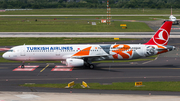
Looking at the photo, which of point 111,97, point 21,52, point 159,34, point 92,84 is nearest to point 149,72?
point 159,34

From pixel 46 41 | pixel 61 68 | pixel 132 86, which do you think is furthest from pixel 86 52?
pixel 46 41

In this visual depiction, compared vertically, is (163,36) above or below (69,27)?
above

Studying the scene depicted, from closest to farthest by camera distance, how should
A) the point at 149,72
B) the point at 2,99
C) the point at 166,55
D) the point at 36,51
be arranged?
the point at 2,99, the point at 149,72, the point at 36,51, the point at 166,55

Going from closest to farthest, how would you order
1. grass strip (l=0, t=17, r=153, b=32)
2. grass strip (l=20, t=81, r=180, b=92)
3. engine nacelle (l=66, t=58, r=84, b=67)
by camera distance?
grass strip (l=20, t=81, r=180, b=92) → engine nacelle (l=66, t=58, r=84, b=67) → grass strip (l=0, t=17, r=153, b=32)

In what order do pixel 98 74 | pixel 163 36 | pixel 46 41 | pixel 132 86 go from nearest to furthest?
pixel 132 86 < pixel 98 74 < pixel 163 36 < pixel 46 41

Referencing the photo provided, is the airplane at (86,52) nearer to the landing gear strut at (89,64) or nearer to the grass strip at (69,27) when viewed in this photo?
the landing gear strut at (89,64)

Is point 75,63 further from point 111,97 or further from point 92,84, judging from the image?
point 111,97

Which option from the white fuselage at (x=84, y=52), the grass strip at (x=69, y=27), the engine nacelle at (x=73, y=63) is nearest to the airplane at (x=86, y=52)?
the white fuselage at (x=84, y=52)

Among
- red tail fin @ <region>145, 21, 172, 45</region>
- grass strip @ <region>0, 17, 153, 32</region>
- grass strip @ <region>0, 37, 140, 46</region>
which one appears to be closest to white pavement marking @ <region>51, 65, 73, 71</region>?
red tail fin @ <region>145, 21, 172, 45</region>

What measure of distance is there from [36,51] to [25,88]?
11.6 metres

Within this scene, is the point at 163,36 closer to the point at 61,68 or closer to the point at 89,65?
the point at 89,65

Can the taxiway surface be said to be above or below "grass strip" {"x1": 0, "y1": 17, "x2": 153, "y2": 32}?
below

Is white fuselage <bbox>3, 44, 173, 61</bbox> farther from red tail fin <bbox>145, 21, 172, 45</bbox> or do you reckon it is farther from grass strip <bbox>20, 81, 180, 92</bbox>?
grass strip <bbox>20, 81, 180, 92</bbox>

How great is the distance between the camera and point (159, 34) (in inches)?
1640
